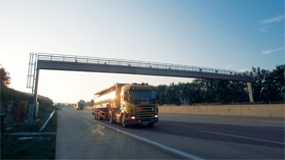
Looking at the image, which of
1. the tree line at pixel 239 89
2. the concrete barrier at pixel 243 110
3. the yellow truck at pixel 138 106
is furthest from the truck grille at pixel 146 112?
the tree line at pixel 239 89

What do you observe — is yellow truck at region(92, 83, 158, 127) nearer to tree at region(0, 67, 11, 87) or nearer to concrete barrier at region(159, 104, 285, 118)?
concrete barrier at region(159, 104, 285, 118)

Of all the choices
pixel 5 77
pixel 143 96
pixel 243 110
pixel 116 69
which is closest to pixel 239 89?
pixel 243 110

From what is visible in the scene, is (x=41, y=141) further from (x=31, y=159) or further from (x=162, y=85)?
(x=162, y=85)

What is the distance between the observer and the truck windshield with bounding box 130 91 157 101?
40.9ft

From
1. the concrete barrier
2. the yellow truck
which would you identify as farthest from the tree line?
the yellow truck

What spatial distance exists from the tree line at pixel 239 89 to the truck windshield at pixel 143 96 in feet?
88.9

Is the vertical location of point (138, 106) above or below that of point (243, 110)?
above

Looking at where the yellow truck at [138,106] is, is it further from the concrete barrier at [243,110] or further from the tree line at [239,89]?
the tree line at [239,89]

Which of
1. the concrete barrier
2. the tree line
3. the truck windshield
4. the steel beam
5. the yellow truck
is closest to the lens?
the yellow truck

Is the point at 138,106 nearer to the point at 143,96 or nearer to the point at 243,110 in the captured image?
the point at 143,96

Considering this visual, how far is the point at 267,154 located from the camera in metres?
5.54

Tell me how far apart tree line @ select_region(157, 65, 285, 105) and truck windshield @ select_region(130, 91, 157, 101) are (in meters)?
27.1

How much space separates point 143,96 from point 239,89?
5306 cm

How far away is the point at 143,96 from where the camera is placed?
12664 mm
